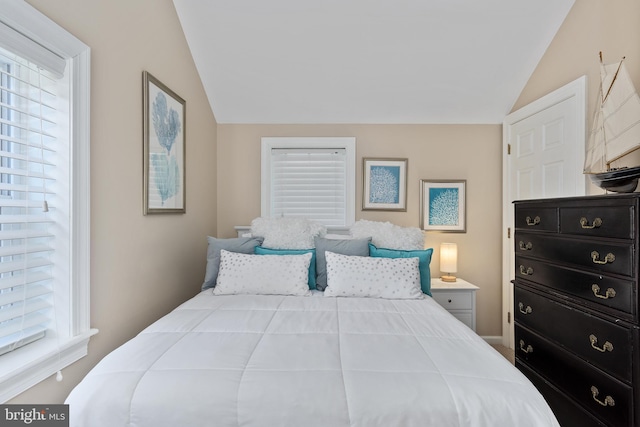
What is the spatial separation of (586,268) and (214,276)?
2.13 meters

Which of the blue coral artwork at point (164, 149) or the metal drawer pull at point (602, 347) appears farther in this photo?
the blue coral artwork at point (164, 149)

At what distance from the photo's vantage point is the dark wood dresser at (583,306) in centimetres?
125

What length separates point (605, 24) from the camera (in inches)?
75.1

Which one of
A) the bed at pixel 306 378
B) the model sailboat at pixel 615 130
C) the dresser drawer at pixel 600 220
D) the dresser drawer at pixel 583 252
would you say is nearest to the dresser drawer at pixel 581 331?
the dresser drawer at pixel 583 252

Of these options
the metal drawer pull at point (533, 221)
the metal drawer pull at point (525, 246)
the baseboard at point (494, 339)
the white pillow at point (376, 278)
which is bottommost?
the baseboard at point (494, 339)

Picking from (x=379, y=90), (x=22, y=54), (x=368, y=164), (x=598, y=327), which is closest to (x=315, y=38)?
(x=379, y=90)

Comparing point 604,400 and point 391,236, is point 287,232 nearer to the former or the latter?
point 391,236

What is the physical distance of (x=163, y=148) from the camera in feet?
6.83

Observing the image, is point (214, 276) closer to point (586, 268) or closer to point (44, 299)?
point (44, 299)

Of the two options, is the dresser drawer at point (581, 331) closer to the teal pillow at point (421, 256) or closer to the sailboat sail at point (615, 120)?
the teal pillow at point (421, 256)

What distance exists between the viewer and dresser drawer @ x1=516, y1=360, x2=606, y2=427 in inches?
55.4

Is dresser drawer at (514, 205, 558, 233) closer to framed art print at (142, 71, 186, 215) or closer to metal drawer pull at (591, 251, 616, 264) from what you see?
metal drawer pull at (591, 251, 616, 264)

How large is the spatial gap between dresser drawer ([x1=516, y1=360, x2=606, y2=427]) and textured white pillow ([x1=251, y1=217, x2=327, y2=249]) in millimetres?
1625

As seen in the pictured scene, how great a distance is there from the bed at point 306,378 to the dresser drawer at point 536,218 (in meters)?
0.73
